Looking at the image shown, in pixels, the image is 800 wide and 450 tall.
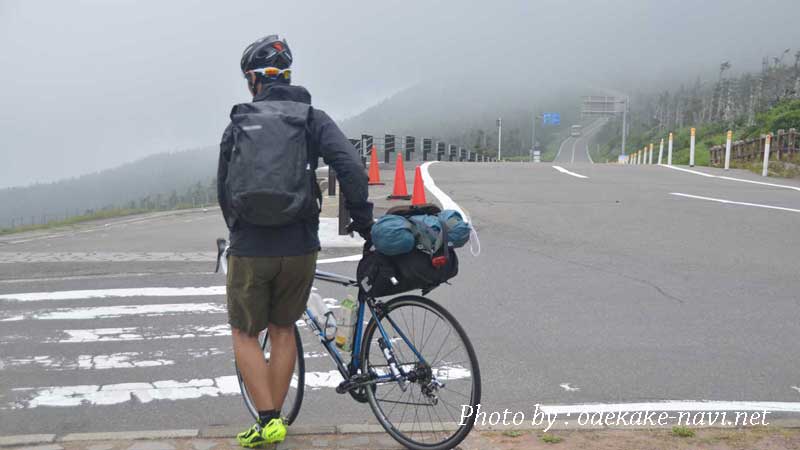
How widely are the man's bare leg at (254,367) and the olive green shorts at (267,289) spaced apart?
0.07 metres

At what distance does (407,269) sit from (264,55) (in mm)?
1309

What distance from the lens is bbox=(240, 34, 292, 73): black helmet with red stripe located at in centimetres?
378

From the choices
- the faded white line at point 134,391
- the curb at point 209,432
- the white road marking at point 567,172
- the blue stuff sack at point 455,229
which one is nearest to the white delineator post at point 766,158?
the white road marking at point 567,172

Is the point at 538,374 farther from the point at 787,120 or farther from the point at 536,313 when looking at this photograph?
the point at 787,120

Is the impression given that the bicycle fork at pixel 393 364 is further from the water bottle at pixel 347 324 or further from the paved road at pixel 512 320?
the paved road at pixel 512 320

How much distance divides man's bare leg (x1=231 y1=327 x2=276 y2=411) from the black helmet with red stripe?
4.52 ft

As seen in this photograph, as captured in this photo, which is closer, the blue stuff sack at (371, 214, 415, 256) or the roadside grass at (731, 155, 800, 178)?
the blue stuff sack at (371, 214, 415, 256)

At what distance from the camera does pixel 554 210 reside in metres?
13.6

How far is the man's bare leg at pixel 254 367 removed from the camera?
392 cm

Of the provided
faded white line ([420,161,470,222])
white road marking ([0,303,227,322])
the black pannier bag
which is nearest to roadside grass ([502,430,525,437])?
the black pannier bag

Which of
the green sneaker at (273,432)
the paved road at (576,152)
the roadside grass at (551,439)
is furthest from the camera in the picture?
the paved road at (576,152)

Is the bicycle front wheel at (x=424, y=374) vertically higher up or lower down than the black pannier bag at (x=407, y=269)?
lower down

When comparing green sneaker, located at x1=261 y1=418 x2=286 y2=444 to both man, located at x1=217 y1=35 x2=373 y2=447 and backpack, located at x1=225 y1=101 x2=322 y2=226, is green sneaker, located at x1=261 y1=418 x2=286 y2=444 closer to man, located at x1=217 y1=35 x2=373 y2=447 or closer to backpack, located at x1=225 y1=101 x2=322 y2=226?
man, located at x1=217 y1=35 x2=373 y2=447

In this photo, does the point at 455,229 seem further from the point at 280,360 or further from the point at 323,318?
the point at 280,360
